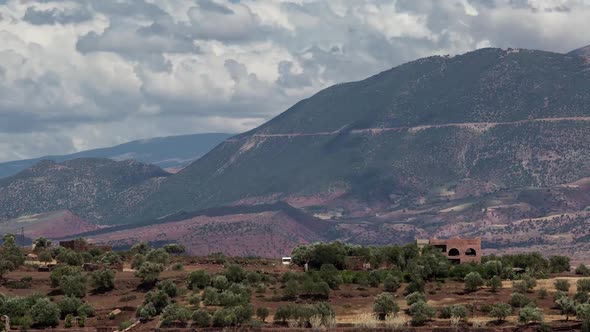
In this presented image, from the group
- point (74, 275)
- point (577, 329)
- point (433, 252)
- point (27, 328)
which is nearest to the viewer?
point (577, 329)

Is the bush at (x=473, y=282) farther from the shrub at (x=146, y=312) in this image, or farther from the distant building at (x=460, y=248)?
the distant building at (x=460, y=248)

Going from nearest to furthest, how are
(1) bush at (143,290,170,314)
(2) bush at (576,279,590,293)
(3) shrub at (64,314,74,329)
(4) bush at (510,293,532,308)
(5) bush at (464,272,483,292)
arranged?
(3) shrub at (64,314,74,329), (4) bush at (510,293,532,308), (1) bush at (143,290,170,314), (2) bush at (576,279,590,293), (5) bush at (464,272,483,292)

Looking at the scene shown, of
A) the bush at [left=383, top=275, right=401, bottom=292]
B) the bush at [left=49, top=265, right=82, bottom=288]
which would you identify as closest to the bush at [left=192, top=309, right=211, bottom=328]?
the bush at [left=383, top=275, right=401, bottom=292]

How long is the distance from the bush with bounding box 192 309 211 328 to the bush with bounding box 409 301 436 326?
18.9 m

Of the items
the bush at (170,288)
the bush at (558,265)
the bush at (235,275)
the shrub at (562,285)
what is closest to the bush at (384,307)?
the shrub at (562,285)

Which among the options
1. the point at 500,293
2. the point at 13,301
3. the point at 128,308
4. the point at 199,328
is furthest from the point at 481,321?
the point at 13,301

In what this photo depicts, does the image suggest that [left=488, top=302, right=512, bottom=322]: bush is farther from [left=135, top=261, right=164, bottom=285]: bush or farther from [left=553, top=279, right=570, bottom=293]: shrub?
[left=135, top=261, right=164, bottom=285]: bush

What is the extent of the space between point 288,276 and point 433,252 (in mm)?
31263

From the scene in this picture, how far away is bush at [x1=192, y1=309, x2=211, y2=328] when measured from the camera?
115188 mm

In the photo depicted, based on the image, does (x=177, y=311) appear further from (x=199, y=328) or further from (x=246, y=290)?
(x=246, y=290)

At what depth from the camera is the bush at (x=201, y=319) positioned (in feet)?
378

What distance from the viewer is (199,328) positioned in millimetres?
114250

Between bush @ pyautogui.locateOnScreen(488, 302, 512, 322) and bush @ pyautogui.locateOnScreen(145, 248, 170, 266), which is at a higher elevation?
bush @ pyautogui.locateOnScreen(145, 248, 170, 266)

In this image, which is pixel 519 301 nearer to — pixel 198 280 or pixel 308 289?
pixel 308 289
